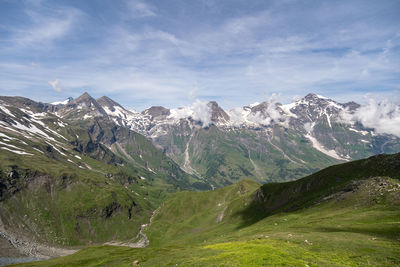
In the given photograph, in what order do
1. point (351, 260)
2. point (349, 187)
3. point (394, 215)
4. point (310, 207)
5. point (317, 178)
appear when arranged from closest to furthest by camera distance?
point (351, 260)
point (394, 215)
point (349, 187)
point (310, 207)
point (317, 178)

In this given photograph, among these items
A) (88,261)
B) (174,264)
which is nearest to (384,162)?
(174,264)

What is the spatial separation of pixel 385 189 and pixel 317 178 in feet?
251

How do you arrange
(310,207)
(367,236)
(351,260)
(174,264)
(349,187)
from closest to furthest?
(351,260), (174,264), (367,236), (349,187), (310,207)

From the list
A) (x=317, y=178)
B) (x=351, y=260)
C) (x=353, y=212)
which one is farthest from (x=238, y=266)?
(x=317, y=178)

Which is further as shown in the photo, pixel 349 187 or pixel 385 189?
pixel 349 187

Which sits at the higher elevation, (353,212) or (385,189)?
(385,189)

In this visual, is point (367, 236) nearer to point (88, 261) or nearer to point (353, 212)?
point (353, 212)

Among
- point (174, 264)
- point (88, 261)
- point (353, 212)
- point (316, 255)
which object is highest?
point (316, 255)

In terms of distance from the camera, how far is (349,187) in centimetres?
13012

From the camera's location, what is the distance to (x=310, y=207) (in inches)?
5453

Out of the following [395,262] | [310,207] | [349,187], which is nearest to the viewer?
[395,262]

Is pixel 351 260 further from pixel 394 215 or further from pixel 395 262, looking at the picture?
pixel 394 215

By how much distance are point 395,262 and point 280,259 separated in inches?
766

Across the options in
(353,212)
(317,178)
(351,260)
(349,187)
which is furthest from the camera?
(317,178)
